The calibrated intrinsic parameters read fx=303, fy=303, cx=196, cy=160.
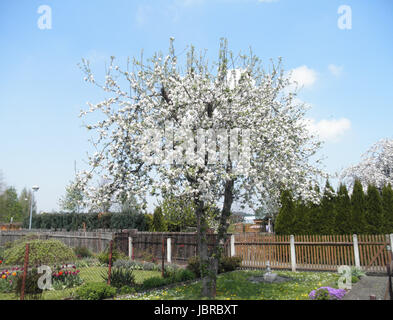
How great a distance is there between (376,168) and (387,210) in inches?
596

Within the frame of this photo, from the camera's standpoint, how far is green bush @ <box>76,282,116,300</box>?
841cm

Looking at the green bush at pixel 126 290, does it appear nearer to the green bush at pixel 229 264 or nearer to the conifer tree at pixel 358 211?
the green bush at pixel 229 264

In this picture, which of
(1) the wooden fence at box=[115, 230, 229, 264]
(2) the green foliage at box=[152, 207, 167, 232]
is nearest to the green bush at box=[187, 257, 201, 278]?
(1) the wooden fence at box=[115, 230, 229, 264]

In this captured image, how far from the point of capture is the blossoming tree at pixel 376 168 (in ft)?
93.1

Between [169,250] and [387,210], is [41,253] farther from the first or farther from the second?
[387,210]

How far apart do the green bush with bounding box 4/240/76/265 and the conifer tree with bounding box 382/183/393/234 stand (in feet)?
50.0

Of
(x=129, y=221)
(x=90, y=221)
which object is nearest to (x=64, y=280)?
(x=129, y=221)

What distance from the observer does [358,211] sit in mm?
16266

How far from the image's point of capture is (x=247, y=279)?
11781 mm

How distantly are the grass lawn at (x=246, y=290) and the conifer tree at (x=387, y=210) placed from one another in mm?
6231

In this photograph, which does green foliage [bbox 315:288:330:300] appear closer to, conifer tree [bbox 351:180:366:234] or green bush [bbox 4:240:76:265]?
green bush [bbox 4:240:76:265]

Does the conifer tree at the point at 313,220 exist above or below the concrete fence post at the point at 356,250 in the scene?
above

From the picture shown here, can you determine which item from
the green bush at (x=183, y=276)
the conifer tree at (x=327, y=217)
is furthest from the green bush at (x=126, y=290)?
the conifer tree at (x=327, y=217)
